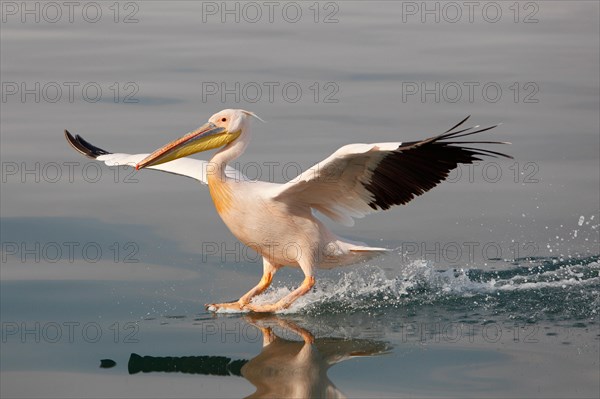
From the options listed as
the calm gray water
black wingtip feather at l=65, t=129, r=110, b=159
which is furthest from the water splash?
black wingtip feather at l=65, t=129, r=110, b=159

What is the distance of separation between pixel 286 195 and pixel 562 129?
5533 mm

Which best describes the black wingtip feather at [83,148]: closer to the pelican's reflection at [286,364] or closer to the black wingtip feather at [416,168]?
the black wingtip feather at [416,168]

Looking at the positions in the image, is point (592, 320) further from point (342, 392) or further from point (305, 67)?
point (305, 67)

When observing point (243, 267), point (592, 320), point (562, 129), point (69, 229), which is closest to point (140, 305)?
point (243, 267)

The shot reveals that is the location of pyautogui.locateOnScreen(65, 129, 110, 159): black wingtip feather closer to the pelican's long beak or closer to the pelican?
the pelican

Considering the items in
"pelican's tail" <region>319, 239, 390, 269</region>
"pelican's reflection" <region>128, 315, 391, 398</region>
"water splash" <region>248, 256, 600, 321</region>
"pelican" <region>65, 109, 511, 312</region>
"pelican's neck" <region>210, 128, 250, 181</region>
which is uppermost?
"pelican's neck" <region>210, 128, 250, 181</region>

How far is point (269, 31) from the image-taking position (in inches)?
785

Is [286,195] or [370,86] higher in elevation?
[370,86]

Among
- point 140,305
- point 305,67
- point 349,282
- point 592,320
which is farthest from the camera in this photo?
point 305,67

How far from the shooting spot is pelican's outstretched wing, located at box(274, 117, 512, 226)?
811 centimetres

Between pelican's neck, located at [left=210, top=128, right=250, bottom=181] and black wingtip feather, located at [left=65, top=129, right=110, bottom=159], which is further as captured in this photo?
black wingtip feather, located at [left=65, top=129, right=110, bottom=159]

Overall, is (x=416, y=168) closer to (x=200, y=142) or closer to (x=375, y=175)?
(x=375, y=175)

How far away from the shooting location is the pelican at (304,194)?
329 inches

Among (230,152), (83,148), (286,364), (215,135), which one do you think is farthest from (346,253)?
(83,148)
